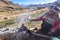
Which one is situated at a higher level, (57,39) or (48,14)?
(48,14)

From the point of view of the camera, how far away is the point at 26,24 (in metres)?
1.26

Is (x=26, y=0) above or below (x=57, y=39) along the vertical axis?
above

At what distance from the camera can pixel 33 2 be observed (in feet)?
3.81

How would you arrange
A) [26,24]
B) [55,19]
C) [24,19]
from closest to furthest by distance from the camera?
1. [55,19]
2. [24,19]
3. [26,24]

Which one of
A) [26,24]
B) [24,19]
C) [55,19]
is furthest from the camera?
[26,24]

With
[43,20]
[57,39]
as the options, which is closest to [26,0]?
[43,20]

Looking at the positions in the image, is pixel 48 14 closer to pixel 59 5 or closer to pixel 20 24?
pixel 59 5

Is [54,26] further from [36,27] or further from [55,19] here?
[36,27]

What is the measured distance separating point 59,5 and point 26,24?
0.93 ft

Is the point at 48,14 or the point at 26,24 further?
the point at 26,24

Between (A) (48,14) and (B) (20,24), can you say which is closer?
(A) (48,14)

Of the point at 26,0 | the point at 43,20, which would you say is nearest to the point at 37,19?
the point at 43,20

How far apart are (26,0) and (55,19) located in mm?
272

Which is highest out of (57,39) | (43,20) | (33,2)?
(33,2)
